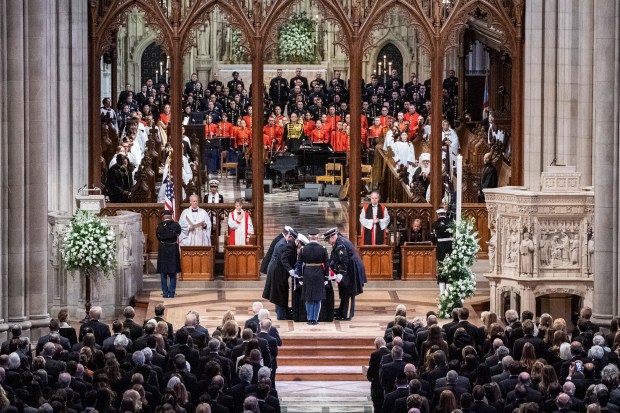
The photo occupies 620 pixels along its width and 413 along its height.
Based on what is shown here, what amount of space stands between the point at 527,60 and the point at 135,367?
580 inches

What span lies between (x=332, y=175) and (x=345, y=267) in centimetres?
1379

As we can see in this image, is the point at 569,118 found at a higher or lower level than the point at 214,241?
higher

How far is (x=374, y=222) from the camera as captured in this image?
108 feet

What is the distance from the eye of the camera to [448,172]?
116 feet

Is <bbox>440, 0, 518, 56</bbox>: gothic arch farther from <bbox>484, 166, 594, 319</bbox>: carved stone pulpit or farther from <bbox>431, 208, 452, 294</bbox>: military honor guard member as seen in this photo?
<bbox>484, 166, 594, 319</bbox>: carved stone pulpit

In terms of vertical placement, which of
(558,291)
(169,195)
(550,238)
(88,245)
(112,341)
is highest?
(169,195)

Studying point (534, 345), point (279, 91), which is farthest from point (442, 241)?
point (279, 91)

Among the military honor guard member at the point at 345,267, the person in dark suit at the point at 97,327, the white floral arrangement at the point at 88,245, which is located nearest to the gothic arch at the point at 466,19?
the military honor guard member at the point at 345,267

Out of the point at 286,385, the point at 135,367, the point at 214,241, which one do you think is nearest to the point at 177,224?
the point at 214,241

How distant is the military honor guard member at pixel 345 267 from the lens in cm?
2895

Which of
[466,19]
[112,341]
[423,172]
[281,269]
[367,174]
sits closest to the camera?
[112,341]

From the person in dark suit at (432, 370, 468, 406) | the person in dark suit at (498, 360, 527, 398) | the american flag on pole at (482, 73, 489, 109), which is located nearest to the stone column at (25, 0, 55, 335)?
the person in dark suit at (432, 370, 468, 406)

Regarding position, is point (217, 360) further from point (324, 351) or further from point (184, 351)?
point (324, 351)

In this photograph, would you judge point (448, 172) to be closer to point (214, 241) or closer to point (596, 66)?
point (214, 241)
